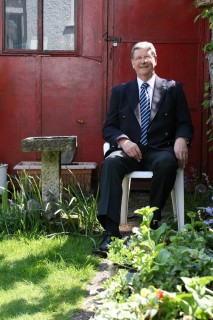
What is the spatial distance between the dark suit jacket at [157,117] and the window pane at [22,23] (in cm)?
172

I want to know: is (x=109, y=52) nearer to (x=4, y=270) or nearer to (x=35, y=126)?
(x=35, y=126)

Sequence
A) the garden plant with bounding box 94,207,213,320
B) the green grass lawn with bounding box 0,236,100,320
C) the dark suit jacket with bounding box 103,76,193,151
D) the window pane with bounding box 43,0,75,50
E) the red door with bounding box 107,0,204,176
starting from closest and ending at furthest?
the garden plant with bounding box 94,207,213,320, the green grass lawn with bounding box 0,236,100,320, the dark suit jacket with bounding box 103,76,193,151, the red door with bounding box 107,0,204,176, the window pane with bounding box 43,0,75,50

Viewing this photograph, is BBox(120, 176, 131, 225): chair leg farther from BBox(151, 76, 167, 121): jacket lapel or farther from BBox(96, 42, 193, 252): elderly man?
BBox(151, 76, 167, 121): jacket lapel

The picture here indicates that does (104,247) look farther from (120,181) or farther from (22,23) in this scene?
(22,23)

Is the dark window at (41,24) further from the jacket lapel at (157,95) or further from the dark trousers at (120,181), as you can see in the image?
the dark trousers at (120,181)

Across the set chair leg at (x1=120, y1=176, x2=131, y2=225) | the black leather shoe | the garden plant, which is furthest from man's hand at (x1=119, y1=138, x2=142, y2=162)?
the garden plant

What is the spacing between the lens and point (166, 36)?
5.43 meters

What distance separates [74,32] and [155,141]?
6.54 feet

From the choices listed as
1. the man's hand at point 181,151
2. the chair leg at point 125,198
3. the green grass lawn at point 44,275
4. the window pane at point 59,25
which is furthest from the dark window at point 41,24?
the green grass lawn at point 44,275

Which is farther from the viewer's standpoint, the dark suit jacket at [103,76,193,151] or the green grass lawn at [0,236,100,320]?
the dark suit jacket at [103,76,193,151]

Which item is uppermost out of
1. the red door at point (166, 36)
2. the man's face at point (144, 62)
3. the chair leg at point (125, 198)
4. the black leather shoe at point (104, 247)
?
the red door at point (166, 36)

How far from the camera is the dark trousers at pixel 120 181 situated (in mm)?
3639

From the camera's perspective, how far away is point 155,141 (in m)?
4.05

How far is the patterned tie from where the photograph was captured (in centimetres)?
407
